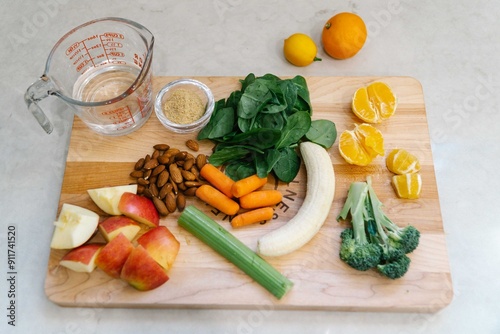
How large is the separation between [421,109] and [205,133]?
0.96 meters

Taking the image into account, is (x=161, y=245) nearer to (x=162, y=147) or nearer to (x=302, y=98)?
(x=162, y=147)

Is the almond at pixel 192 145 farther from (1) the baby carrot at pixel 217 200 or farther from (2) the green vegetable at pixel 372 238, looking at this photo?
(2) the green vegetable at pixel 372 238

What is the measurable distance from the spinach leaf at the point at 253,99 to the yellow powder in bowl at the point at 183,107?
8.1 inches

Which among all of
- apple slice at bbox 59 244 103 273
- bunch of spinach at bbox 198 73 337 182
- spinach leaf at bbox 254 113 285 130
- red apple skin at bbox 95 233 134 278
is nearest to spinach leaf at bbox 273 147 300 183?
bunch of spinach at bbox 198 73 337 182

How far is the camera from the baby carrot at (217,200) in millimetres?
1804

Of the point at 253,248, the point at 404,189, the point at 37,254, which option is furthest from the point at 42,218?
the point at 404,189

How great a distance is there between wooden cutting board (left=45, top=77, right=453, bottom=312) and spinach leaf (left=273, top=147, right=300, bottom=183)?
2.1 inches

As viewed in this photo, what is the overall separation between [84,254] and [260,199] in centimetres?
68

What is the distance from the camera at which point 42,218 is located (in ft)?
6.48

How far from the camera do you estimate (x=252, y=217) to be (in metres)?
1.78

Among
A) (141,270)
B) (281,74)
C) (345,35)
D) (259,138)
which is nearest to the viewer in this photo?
(141,270)

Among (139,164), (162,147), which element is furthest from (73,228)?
(162,147)

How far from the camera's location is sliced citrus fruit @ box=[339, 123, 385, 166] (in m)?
1.86

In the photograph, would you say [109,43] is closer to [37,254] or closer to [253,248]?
[37,254]
